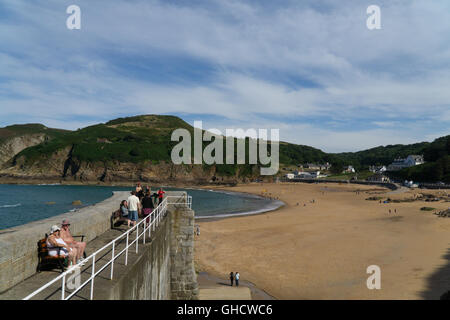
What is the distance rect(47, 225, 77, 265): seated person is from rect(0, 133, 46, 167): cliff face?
159 m

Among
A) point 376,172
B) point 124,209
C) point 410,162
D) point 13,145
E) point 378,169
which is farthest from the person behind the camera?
point 378,169

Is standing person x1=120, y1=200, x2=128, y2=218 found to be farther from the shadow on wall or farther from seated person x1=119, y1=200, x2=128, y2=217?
the shadow on wall

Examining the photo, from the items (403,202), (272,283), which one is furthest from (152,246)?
(403,202)

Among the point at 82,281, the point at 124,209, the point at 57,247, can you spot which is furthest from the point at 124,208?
the point at 82,281

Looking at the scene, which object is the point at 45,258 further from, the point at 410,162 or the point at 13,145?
the point at 13,145

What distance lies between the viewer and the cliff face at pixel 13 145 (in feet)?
442

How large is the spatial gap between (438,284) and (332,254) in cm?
712

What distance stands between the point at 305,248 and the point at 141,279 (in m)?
20.0

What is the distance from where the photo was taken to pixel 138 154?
111812 millimetres

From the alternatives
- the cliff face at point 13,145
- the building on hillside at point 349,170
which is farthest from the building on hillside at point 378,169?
the cliff face at point 13,145

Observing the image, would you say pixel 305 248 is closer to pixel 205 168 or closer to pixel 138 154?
pixel 205 168

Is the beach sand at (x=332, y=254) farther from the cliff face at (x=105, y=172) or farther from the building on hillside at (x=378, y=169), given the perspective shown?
the building on hillside at (x=378, y=169)

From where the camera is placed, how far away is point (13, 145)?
142m

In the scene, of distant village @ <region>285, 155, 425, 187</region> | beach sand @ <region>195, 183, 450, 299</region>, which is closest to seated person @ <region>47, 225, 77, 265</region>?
beach sand @ <region>195, 183, 450, 299</region>
